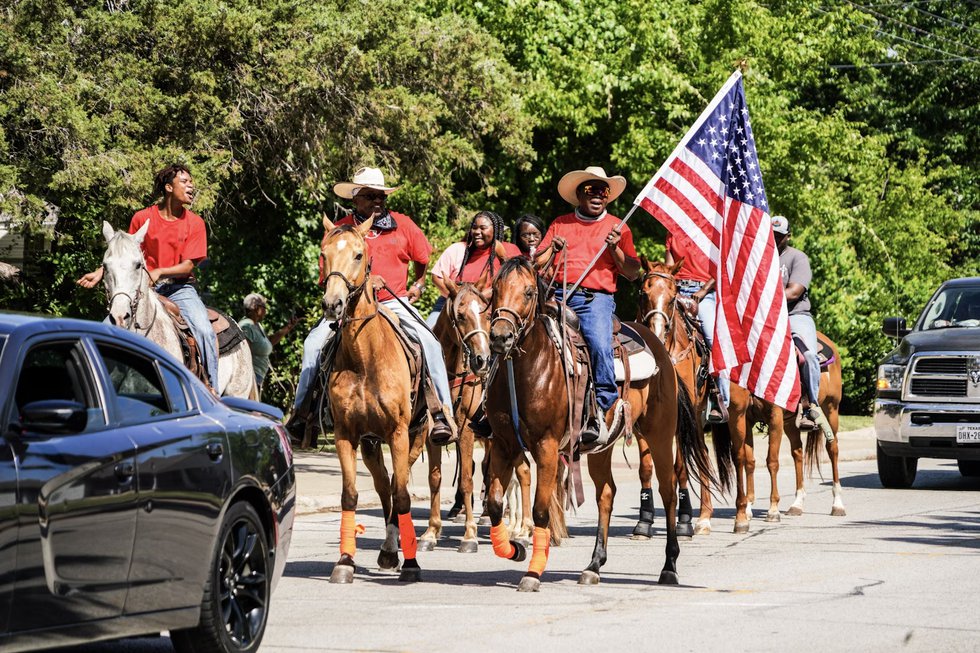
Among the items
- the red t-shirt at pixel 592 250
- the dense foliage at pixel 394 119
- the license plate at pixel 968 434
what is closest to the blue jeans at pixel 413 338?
the red t-shirt at pixel 592 250

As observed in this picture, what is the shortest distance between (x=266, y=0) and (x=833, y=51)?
16446 millimetres

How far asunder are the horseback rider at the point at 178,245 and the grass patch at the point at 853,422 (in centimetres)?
1900

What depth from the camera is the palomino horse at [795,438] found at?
53.5 feet

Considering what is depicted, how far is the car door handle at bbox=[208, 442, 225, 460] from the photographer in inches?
307

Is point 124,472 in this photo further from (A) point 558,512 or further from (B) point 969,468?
(B) point 969,468

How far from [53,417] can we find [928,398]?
49.7 ft

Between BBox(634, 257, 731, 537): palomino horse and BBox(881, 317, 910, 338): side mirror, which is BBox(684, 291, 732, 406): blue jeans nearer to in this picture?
BBox(634, 257, 731, 537): palomino horse

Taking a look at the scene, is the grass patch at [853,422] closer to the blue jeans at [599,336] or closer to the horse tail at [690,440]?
the horse tail at [690,440]

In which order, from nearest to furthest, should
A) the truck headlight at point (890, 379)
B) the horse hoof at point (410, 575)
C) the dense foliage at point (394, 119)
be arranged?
1. the horse hoof at point (410, 575)
2. the dense foliage at point (394, 119)
3. the truck headlight at point (890, 379)

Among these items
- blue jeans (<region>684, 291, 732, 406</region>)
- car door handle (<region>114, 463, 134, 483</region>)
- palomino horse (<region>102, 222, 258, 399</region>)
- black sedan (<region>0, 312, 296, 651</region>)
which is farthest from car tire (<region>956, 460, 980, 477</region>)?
car door handle (<region>114, 463, 134, 483</region>)

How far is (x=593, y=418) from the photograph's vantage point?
1131 cm

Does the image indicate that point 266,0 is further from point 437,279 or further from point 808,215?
point 808,215

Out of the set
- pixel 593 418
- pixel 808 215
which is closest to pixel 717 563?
pixel 593 418

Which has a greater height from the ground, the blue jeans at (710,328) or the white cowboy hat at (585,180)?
the white cowboy hat at (585,180)
